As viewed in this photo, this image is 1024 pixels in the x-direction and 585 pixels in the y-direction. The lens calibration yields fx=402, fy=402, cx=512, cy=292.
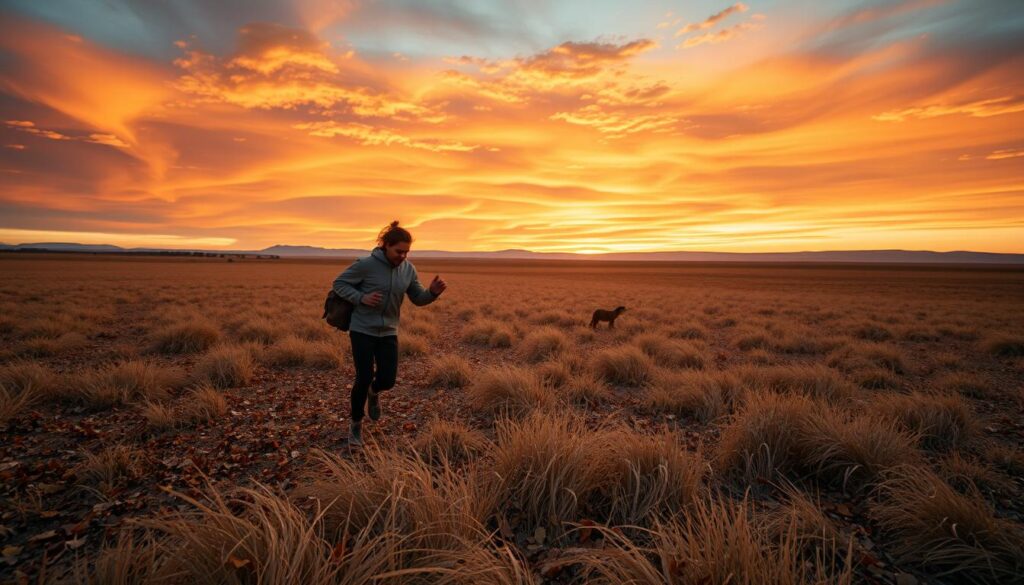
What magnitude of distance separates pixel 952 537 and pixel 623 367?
5206 mm

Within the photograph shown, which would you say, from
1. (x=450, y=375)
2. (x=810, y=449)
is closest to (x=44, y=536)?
(x=450, y=375)

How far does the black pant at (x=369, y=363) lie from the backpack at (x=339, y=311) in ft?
0.55

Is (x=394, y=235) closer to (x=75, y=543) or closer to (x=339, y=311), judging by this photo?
(x=339, y=311)

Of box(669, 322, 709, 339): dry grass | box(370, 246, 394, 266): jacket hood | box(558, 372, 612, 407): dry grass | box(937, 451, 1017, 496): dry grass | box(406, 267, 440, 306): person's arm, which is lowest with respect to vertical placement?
box(669, 322, 709, 339): dry grass

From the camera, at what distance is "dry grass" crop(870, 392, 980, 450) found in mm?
4814

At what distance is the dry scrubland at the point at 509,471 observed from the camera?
7.63ft

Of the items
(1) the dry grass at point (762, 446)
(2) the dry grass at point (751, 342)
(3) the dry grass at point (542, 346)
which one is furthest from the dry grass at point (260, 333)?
(2) the dry grass at point (751, 342)

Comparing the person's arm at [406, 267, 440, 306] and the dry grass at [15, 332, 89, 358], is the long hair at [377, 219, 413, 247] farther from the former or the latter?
the dry grass at [15, 332, 89, 358]

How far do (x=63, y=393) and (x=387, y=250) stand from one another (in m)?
5.62

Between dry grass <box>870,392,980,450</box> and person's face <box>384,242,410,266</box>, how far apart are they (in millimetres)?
6045

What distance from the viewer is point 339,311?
465 cm

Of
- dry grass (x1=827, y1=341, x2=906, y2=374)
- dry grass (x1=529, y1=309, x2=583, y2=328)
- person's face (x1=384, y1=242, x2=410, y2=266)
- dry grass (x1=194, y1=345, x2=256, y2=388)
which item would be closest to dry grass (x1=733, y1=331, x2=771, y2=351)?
dry grass (x1=827, y1=341, x2=906, y2=374)

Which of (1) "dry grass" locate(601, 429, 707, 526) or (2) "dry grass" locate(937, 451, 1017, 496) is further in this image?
(2) "dry grass" locate(937, 451, 1017, 496)

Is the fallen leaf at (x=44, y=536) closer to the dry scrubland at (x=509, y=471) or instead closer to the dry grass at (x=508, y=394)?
the dry scrubland at (x=509, y=471)
